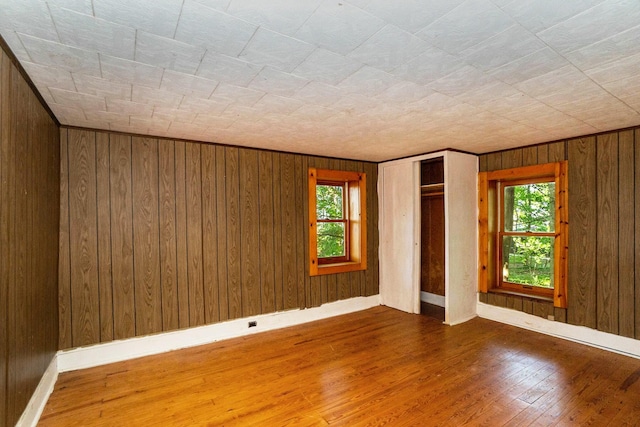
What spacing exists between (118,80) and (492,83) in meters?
2.51

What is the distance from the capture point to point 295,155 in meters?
4.44

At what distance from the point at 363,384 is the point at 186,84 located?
9.06ft

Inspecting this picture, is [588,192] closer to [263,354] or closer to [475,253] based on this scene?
[475,253]

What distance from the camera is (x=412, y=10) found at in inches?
54.8

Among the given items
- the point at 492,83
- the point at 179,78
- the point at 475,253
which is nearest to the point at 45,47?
the point at 179,78

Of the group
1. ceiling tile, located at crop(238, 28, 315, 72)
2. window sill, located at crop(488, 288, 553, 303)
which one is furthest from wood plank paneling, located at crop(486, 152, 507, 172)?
ceiling tile, located at crop(238, 28, 315, 72)

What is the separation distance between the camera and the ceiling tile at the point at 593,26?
138 cm

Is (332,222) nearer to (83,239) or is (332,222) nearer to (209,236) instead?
(209,236)

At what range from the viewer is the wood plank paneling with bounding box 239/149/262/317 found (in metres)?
4.01

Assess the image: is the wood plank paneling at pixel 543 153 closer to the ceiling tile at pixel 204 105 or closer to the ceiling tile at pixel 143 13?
the ceiling tile at pixel 204 105

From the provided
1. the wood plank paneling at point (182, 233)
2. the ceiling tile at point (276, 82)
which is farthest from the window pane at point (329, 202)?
the ceiling tile at point (276, 82)

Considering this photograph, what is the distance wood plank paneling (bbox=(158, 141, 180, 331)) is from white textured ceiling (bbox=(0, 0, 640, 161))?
1.45ft

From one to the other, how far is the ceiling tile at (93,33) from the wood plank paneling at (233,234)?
7.28ft

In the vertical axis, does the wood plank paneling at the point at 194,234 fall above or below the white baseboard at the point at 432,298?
above
